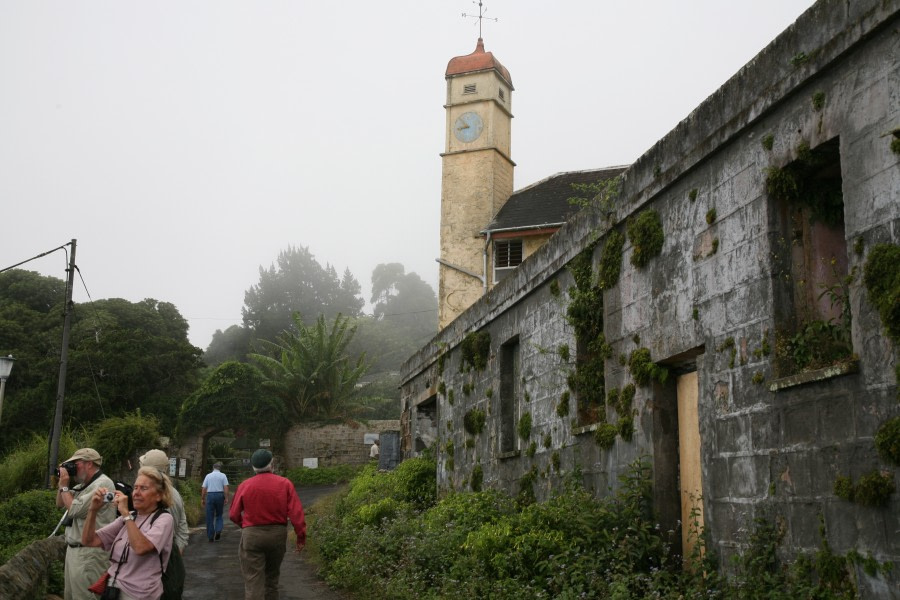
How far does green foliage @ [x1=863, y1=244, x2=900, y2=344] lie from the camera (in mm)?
5043

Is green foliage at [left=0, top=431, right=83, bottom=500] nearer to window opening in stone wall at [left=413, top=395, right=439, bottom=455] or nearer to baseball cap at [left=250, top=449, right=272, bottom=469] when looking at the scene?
window opening in stone wall at [left=413, top=395, right=439, bottom=455]

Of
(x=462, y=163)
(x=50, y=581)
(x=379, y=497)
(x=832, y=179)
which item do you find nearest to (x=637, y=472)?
(x=832, y=179)

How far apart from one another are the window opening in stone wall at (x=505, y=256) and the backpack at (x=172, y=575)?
20.1 metres

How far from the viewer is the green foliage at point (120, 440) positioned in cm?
2341

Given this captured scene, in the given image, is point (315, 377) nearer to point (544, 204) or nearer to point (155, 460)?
point (544, 204)

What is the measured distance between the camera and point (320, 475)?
110 ft

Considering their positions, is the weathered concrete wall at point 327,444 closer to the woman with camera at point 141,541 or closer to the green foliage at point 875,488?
the woman with camera at point 141,541

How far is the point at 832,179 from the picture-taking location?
635 cm

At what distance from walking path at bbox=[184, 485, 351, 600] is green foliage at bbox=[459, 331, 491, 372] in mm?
4027

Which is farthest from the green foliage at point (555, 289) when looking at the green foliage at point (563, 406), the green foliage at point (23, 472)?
the green foliage at point (23, 472)

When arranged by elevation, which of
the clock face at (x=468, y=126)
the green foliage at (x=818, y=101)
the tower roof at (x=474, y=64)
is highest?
the tower roof at (x=474, y=64)

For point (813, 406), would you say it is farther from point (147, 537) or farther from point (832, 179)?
point (147, 537)

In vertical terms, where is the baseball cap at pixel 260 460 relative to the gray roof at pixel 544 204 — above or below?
below

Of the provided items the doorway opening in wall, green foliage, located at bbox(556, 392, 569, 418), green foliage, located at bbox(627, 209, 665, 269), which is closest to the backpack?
the doorway opening in wall
